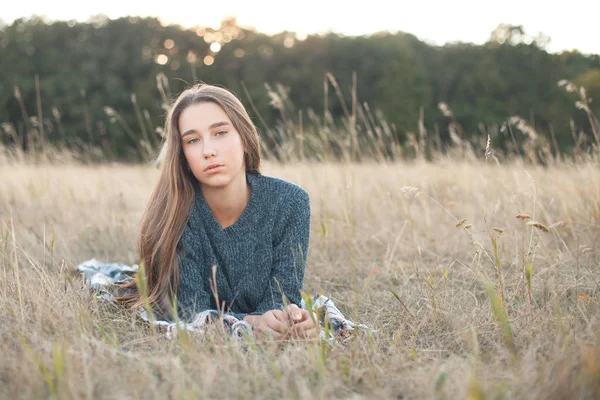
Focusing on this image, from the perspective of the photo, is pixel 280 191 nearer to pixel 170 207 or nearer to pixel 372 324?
pixel 170 207

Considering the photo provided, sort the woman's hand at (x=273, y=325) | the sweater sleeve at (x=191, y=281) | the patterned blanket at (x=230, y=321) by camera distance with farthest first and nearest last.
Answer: the sweater sleeve at (x=191, y=281), the woman's hand at (x=273, y=325), the patterned blanket at (x=230, y=321)

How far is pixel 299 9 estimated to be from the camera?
7848 mm

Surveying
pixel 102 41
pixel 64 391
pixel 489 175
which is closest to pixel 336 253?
pixel 64 391

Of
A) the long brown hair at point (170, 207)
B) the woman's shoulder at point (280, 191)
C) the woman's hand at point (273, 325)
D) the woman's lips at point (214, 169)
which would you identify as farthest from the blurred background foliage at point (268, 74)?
the woman's hand at point (273, 325)

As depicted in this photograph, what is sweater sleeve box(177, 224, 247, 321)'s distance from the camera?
6.31 feet

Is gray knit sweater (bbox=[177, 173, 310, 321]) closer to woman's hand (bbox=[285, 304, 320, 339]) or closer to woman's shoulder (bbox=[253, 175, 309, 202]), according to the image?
woman's shoulder (bbox=[253, 175, 309, 202])

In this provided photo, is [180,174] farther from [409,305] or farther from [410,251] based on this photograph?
[410,251]

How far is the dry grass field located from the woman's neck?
1.32ft

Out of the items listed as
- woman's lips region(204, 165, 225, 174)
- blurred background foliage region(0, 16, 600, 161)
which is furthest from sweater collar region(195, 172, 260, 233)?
blurred background foliage region(0, 16, 600, 161)

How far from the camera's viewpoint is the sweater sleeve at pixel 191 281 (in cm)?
192

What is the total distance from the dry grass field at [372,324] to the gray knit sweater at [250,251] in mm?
222

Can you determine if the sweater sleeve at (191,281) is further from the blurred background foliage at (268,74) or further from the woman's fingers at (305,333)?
the blurred background foliage at (268,74)

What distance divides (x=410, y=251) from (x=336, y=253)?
0.43m

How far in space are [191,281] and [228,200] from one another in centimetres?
39
